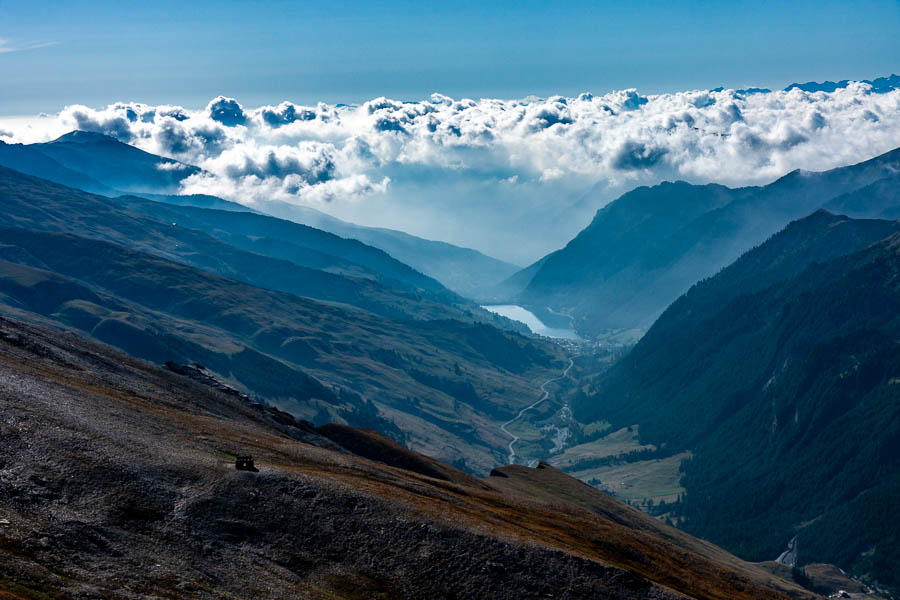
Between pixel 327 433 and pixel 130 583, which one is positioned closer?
pixel 130 583

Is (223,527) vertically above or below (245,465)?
below

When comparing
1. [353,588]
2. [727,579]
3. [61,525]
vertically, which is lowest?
[727,579]

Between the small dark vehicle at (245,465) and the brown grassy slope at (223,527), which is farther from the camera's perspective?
the small dark vehicle at (245,465)

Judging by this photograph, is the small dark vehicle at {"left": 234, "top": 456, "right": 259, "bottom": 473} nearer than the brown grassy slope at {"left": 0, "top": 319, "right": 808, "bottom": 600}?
No

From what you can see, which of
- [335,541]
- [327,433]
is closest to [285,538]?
[335,541]

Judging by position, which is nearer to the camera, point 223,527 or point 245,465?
point 223,527

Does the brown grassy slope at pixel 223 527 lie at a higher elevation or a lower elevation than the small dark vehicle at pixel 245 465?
lower

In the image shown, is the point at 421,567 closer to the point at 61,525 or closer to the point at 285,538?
the point at 285,538

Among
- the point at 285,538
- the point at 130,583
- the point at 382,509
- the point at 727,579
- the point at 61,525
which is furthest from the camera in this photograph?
the point at 727,579
